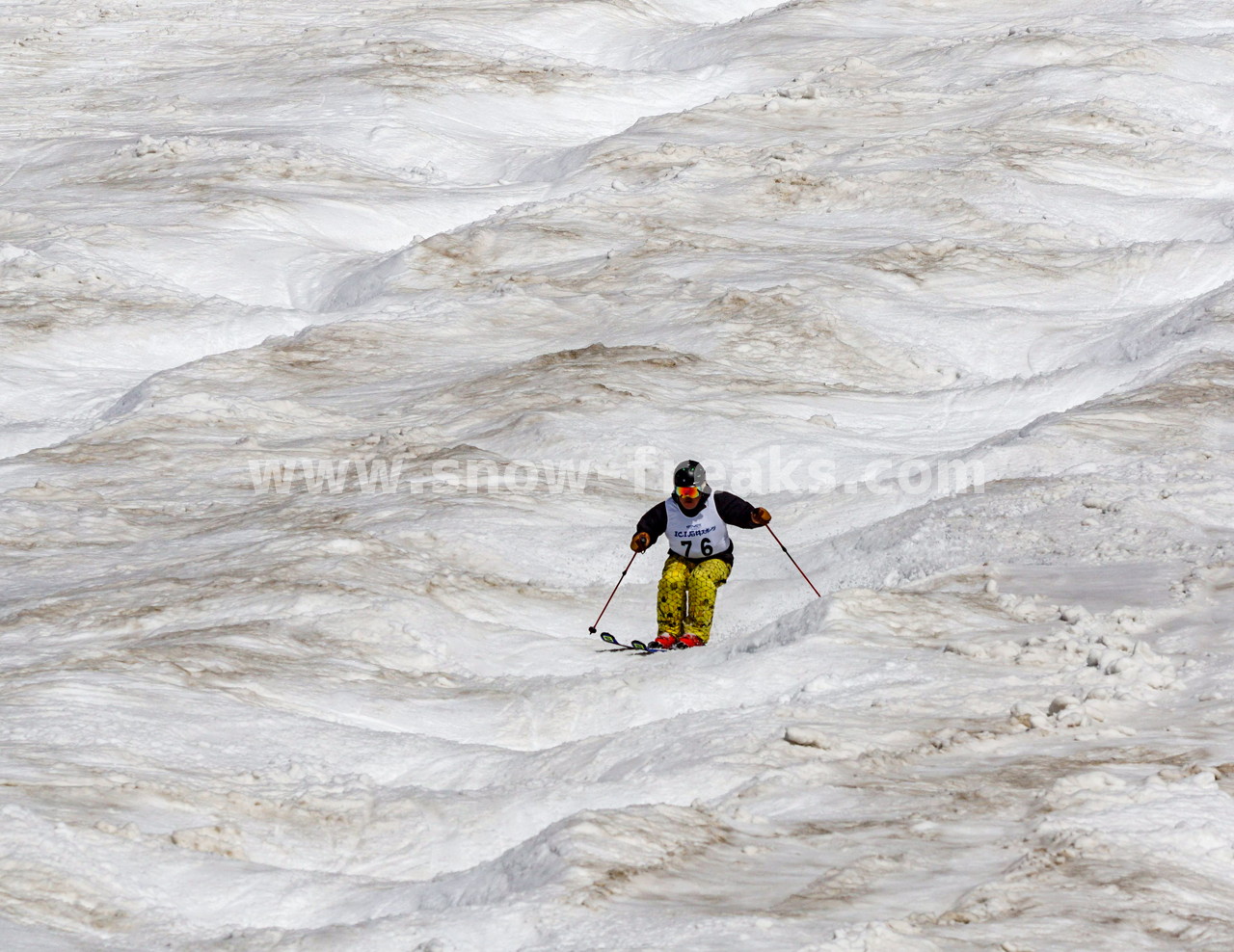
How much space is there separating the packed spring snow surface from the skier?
2.40 feet

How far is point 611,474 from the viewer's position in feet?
51.4

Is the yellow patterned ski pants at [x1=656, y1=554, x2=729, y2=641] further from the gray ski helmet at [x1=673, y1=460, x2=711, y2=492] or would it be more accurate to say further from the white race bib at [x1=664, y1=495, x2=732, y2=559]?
the gray ski helmet at [x1=673, y1=460, x2=711, y2=492]

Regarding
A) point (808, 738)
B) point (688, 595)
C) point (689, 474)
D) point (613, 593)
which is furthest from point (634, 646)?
point (808, 738)

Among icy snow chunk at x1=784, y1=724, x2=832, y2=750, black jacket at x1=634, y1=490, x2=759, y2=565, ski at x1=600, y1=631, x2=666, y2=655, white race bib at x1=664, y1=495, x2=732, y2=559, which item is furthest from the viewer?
black jacket at x1=634, y1=490, x2=759, y2=565

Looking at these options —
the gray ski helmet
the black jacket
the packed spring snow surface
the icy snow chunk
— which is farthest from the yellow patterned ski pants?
the icy snow chunk

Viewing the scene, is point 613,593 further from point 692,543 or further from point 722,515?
point 722,515

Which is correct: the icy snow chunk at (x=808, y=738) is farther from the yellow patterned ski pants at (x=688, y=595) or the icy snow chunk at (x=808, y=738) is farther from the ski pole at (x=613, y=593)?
the ski pole at (x=613, y=593)

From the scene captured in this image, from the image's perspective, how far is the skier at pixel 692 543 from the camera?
39.5 feet

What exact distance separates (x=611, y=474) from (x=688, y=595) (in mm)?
3761

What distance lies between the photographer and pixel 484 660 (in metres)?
11.5

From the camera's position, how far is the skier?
12.0 m

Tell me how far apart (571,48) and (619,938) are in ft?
101

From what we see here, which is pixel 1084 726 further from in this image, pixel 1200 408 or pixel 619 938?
pixel 1200 408

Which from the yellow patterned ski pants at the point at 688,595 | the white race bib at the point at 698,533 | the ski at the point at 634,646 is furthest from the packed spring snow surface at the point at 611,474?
the white race bib at the point at 698,533
